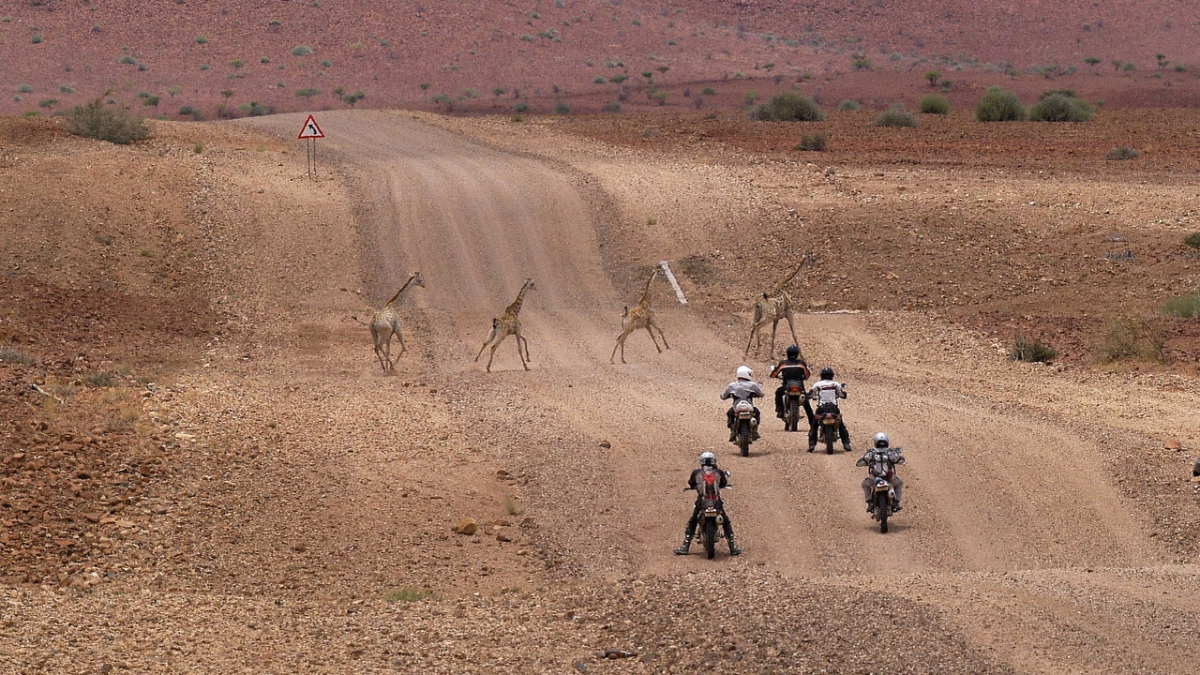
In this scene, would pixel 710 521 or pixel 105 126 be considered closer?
pixel 710 521

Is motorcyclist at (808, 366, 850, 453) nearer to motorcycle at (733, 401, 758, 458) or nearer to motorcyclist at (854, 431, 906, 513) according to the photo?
motorcycle at (733, 401, 758, 458)

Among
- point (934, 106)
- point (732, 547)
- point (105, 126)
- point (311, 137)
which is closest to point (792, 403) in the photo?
point (732, 547)

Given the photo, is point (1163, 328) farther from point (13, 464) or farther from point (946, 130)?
point (946, 130)

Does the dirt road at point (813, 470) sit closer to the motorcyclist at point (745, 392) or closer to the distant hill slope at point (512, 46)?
the motorcyclist at point (745, 392)

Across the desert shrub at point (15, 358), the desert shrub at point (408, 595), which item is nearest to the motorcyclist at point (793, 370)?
the desert shrub at point (408, 595)

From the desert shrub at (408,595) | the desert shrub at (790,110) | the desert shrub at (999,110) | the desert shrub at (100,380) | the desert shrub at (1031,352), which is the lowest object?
the desert shrub at (100,380)

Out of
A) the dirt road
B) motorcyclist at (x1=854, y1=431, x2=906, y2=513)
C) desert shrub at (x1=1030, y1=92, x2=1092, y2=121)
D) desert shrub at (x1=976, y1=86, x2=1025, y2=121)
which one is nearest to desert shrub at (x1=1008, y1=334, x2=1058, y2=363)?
the dirt road

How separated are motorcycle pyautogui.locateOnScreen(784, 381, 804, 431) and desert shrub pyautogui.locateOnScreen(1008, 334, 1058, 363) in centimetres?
862

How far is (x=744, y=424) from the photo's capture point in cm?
2027

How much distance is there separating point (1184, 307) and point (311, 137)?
71.1 ft

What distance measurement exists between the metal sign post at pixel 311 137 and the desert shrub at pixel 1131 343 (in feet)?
67.2

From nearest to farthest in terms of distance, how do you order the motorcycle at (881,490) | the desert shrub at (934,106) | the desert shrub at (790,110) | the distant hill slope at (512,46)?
the motorcycle at (881,490) < the desert shrub at (790,110) < the desert shrub at (934,106) < the distant hill slope at (512,46)

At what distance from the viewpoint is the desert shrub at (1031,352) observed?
95.0 ft

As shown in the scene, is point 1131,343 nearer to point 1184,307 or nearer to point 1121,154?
point 1184,307
